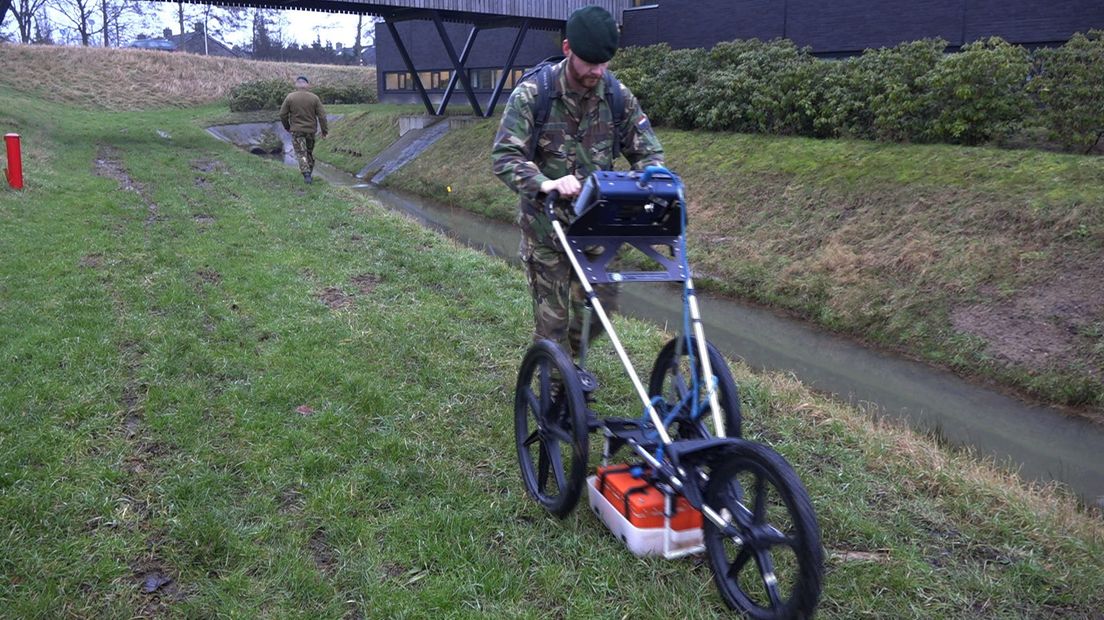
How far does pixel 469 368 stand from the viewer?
573cm

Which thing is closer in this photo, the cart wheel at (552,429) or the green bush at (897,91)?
the cart wheel at (552,429)

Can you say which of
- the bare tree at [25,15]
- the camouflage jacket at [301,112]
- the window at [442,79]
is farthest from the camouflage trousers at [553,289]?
the bare tree at [25,15]

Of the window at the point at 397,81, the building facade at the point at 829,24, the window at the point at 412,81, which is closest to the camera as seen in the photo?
the building facade at the point at 829,24

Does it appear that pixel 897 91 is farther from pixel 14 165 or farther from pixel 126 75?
pixel 126 75

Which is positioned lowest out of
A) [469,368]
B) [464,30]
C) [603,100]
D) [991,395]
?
[991,395]

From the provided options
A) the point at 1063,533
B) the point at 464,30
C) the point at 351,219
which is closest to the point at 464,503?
the point at 1063,533

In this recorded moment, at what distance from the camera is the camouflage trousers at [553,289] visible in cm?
427

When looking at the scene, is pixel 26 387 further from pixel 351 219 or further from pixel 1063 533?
pixel 351 219

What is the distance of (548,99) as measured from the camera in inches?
161

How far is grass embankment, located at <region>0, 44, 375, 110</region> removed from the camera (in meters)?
37.9

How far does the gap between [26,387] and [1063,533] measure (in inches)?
208

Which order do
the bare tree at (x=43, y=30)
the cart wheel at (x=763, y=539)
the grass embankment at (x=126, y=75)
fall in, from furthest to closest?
the bare tree at (x=43, y=30)
the grass embankment at (x=126, y=75)
the cart wheel at (x=763, y=539)

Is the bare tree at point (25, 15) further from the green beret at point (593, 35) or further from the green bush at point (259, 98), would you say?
the green beret at point (593, 35)

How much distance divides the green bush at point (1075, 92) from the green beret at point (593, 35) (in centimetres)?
897
